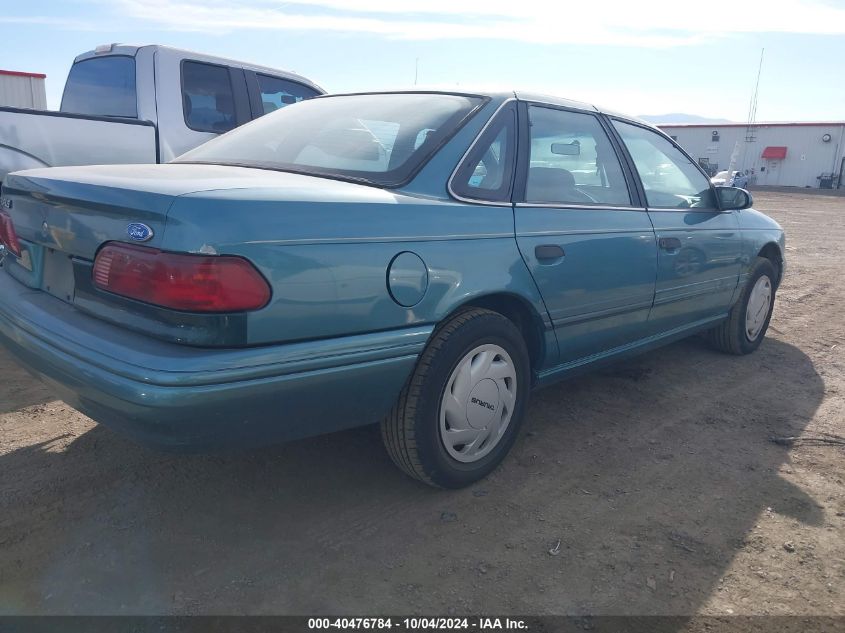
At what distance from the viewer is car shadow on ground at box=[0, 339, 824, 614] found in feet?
7.36

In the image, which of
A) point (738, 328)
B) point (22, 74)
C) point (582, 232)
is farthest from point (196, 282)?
point (22, 74)

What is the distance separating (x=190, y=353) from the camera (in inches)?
81.0

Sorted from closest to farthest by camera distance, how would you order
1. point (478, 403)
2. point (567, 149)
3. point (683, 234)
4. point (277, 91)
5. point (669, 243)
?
1. point (478, 403)
2. point (567, 149)
3. point (669, 243)
4. point (683, 234)
5. point (277, 91)

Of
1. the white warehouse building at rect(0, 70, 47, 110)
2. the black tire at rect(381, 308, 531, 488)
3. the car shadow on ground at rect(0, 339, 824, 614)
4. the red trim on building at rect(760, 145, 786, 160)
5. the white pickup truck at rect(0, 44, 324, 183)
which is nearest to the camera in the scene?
the car shadow on ground at rect(0, 339, 824, 614)

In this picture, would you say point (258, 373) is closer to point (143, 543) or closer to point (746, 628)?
point (143, 543)

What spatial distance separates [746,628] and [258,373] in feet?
5.52

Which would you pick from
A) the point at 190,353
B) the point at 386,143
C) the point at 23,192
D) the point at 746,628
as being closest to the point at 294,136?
the point at 386,143

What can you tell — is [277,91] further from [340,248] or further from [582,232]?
[340,248]

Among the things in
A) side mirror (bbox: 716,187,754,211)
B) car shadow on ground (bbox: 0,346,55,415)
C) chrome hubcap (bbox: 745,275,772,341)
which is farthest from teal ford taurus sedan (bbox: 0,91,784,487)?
chrome hubcap (bbox: 745,275,772,341)

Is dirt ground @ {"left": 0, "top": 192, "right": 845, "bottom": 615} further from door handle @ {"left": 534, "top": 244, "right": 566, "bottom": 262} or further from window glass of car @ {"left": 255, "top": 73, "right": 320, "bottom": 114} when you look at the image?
window glass of car @ {"left": 255, "top": 73, "right": 320, "bottom": 114}

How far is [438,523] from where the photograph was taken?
2.68 metres

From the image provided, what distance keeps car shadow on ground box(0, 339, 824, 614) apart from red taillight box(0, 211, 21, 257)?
897 millimetres

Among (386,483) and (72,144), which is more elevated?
(72,144)

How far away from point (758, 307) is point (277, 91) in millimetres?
4403
